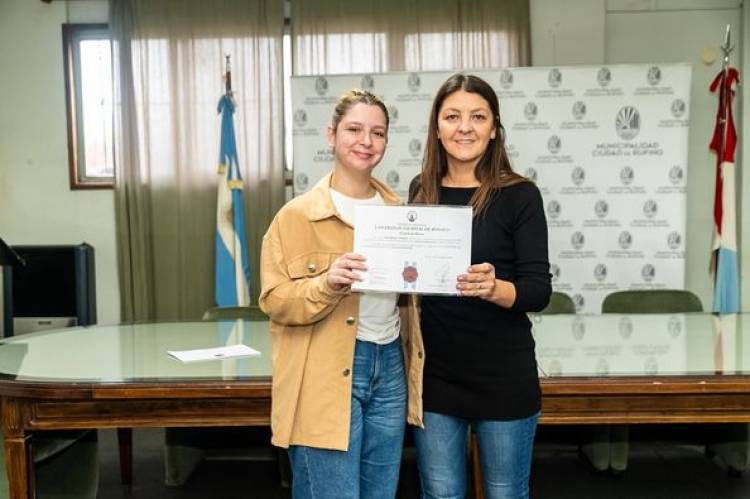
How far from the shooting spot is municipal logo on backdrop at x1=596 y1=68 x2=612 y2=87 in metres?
5.13

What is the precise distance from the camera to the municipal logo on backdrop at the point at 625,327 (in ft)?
9.77

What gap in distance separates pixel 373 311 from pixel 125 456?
7.43 ft

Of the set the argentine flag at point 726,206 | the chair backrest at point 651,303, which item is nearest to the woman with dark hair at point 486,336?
the chair backrest at point 651,303

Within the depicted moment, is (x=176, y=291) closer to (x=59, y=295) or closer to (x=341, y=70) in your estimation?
(x=59, y=295)

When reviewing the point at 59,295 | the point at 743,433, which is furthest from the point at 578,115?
the point at 59,295

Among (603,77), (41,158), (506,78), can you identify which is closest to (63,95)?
(41,158)

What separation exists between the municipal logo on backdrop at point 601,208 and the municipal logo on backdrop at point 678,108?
31.3 inches

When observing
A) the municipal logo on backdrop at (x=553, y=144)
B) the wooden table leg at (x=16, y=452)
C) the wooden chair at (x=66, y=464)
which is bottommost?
the wooden chair at (x=66, y=464)

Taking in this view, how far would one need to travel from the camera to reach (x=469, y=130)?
165 centimetres

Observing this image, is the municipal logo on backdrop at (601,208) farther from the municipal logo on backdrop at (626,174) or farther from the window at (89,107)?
the window at (89,107)

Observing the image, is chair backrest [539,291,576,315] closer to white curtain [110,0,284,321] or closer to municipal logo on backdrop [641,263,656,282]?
municipal logo on backdrop [641,263,656,282]

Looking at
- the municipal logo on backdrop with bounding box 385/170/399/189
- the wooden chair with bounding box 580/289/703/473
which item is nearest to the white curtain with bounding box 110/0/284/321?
the municipal logo on backdrop with bounding box 385/170/399/189

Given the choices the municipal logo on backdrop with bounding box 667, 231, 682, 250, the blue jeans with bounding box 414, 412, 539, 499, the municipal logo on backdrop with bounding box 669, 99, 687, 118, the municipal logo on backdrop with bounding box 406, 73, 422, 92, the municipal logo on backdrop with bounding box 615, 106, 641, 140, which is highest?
the municipal logo on backdrop with bounding box 406, 73, 422, 92

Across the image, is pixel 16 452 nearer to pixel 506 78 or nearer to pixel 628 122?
pixel 506 78
